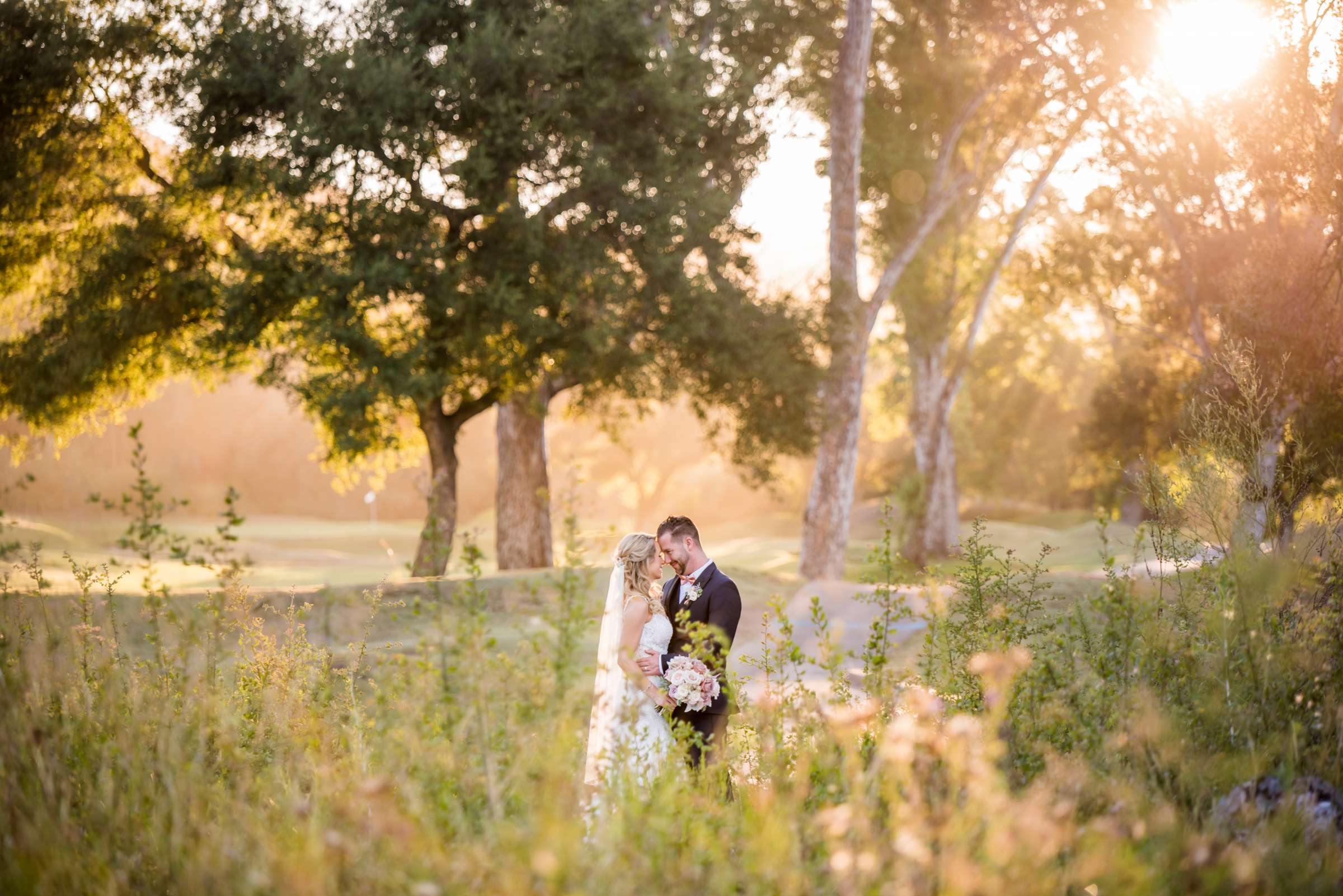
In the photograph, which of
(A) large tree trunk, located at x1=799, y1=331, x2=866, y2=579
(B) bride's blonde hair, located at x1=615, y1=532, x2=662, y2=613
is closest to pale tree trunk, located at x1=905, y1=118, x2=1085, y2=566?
(A) large tree trunk, located at x1=799, y1=331, x2=866, y2=579

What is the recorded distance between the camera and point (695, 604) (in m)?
6.25

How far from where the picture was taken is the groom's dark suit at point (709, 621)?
594 centimetres

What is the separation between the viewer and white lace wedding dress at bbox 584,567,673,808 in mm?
4746

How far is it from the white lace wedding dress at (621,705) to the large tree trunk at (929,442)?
19.9m

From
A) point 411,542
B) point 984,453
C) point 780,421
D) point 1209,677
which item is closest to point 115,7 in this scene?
point 780,421

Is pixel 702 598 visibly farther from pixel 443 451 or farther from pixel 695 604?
pixel 443 451

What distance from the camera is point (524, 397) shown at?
18922mm

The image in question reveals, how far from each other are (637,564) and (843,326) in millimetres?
13774

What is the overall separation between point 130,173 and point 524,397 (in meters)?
7.56

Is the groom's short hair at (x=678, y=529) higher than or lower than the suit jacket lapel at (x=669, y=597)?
higher

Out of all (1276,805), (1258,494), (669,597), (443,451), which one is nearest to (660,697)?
(669,597)

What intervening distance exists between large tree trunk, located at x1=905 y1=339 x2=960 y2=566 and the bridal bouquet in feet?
66.6

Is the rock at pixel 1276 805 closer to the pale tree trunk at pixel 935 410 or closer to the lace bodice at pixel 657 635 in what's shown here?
the lace bodice at pixel 657 635

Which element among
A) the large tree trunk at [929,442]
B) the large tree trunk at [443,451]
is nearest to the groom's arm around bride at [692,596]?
the large tree trunk at [443,451]
